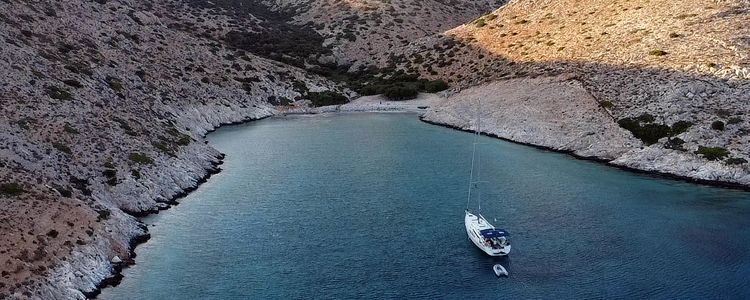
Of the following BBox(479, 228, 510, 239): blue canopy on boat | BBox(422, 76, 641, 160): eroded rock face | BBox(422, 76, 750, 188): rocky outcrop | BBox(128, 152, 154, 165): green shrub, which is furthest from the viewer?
BBox(422, 76, 641, 160): eroded rock face

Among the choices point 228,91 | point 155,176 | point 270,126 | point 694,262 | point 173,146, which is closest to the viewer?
point 694,262

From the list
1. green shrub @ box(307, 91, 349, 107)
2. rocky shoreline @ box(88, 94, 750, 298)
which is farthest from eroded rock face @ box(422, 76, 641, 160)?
green shrub @ box(307, 91, 349, 107)

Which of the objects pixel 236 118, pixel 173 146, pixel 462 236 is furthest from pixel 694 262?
pixel 236 118

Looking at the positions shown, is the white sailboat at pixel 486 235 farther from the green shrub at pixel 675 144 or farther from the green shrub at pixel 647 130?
the green shrub at pixel 647 130

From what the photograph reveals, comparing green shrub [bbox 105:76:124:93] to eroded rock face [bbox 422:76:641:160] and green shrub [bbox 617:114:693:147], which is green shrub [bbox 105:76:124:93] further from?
green shrub [bbox 617:114:693:147]

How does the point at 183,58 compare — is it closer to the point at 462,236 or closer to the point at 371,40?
the point at 371,40

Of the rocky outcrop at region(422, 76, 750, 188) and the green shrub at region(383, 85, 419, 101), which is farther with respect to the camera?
the green shrub at region(383, 85, 419, 101)

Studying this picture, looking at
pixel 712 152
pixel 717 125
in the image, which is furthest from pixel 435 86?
pixel 712 152
